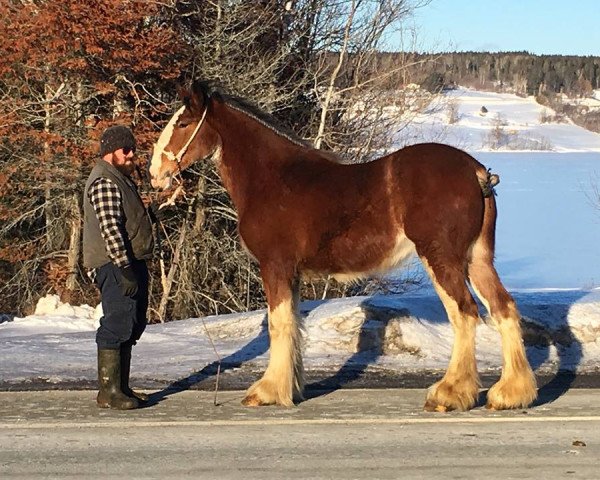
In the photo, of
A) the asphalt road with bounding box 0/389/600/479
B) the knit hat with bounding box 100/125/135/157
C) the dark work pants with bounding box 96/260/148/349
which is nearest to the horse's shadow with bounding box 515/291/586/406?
the asphalt road with bounding box 0/389/600/479

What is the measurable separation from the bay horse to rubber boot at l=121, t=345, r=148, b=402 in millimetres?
775

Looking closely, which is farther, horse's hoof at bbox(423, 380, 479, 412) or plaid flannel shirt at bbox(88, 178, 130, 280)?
plaid flannel shirt at bbox(88, 178, 130, 280)

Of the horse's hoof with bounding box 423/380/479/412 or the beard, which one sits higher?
the beard

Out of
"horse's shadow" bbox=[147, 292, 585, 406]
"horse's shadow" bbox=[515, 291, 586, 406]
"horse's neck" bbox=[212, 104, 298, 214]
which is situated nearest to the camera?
"horse's neck" bbox=[212, 104, 298, 214]

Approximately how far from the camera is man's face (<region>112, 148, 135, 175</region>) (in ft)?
23.6

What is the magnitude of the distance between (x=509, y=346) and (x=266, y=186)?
2.14m

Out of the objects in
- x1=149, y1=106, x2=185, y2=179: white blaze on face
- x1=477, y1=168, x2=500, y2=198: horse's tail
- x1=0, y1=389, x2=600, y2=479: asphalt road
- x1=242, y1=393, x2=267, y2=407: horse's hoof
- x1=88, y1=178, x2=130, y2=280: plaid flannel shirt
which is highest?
x1=149, y1=106, x2=185, y2=179: white blaze on face

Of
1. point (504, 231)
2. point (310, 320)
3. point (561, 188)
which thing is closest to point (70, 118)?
point (310, 320)

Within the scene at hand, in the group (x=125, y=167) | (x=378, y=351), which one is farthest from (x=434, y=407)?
(x=125, y=167)

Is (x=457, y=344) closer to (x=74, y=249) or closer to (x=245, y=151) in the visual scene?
(x=245, y=151)

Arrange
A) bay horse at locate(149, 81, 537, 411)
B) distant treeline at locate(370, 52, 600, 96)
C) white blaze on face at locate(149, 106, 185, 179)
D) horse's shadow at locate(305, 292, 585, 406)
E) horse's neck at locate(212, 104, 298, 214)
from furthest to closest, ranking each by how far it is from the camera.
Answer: distant treeline at locate(370, 52, 600, 96) → horse's shadow at locate(305, 292, 585, 406) → white blaze on face at locate(149, 106, 185, 179) → horse's neck at locate(212, 104, 298, 214) → bay horse at locate(149, 81, 537, 411)

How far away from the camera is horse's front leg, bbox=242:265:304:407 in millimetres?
6961

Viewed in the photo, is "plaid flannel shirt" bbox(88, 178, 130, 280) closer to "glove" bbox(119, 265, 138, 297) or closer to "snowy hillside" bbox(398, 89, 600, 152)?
"glove" bbox(119, 265, 138, 297)

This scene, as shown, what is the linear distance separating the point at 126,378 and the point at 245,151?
1938mm
